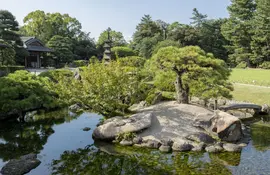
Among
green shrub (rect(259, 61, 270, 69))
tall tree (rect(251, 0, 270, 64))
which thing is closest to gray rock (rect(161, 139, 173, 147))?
green shrub (rect(259, 61, 270, 69))

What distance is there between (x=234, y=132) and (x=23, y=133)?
8.83 m

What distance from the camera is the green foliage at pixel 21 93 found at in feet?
38.5

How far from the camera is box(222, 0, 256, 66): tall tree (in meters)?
38.5

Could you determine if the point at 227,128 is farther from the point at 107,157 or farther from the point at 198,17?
the point at 198,17

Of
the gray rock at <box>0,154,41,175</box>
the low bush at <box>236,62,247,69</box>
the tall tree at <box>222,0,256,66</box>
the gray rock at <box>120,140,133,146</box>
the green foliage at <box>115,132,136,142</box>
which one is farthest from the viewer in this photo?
the tall tree at <box>222,0,256,66</box>

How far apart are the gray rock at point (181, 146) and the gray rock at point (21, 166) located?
14.9 feet

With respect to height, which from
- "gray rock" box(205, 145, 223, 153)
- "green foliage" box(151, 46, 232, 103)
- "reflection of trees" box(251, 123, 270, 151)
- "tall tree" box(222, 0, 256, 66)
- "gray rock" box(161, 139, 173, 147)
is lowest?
"reflection of trees" box(251, 123, 270, 151)

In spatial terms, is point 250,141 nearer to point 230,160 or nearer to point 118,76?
point 230,160

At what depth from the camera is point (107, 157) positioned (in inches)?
337

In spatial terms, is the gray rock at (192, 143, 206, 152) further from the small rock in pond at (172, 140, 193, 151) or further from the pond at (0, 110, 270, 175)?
the pond at (0, 110, 270, 175)

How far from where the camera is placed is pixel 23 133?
11359mm

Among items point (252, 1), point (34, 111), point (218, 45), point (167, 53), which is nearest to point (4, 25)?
point (34, 111)

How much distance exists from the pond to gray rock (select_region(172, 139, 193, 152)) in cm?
35

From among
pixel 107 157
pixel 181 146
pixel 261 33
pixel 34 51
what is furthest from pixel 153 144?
pixel 261 33
